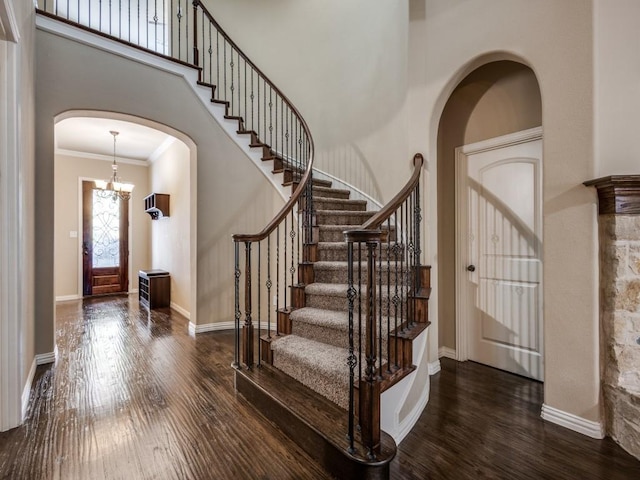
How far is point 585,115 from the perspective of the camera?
1.94 m

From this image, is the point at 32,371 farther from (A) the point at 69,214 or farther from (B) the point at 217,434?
(A) the point at 69,214

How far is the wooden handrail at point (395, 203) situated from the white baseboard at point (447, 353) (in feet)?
6.15

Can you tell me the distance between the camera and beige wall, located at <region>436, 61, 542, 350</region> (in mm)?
2762

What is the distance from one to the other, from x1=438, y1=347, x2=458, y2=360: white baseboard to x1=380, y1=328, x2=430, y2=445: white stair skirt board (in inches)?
39.5

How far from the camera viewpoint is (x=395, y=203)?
6.76 ft

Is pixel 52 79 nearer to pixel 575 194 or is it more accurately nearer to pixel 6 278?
pixel 6 278

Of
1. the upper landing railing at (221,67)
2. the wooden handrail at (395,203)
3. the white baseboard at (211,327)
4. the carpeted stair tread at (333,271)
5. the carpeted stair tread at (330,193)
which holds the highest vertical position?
the upper landing railing at (221,67)

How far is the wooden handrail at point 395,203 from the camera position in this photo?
179cm

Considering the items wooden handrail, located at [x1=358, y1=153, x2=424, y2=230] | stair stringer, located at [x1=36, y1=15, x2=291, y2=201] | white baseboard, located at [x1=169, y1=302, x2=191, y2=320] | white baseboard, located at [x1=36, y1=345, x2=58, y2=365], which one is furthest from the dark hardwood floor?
stair stringer, located at [x1=36, y1=15, x2=291, y2=201]

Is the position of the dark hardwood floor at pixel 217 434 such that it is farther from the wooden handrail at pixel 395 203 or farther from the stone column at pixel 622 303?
the wooden handrail at pixel 395 203

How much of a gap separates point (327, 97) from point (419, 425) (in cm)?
415

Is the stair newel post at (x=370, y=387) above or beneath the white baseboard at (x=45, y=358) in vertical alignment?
above

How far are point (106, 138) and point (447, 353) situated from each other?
248 inches

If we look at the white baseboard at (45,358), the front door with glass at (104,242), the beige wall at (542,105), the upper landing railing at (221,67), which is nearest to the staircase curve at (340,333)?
the beige wall at (542,105)
